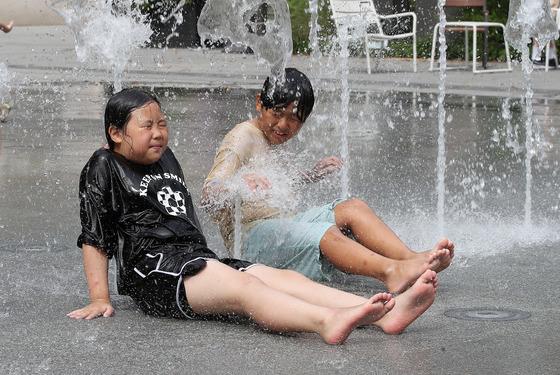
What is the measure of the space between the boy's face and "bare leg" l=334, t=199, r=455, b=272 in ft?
1.25

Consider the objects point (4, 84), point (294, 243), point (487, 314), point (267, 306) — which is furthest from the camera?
point (4, 84)

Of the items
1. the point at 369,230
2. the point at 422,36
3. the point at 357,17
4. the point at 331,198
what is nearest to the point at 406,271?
the point at 369,230

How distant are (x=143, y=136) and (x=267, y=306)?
0.85m

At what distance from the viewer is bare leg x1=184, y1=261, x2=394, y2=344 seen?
4.11 metres

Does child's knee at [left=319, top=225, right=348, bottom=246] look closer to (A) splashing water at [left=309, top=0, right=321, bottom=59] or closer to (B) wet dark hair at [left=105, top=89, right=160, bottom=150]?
(B) wet dark hair at [left=105, top=89, right=160, bottom=150]

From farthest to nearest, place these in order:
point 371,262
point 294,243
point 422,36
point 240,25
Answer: point 422,36, point 240,25, point 294,243, point 371,262

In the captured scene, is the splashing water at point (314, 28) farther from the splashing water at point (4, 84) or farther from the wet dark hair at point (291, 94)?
the wet dark hair at point (291, 94)

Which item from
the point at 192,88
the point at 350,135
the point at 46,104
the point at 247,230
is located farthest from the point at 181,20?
the point at 247,230

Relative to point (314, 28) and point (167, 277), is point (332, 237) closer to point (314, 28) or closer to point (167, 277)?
point (167, 277)

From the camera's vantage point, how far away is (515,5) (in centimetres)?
948

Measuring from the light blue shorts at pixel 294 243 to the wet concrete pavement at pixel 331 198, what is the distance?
0.73 feet

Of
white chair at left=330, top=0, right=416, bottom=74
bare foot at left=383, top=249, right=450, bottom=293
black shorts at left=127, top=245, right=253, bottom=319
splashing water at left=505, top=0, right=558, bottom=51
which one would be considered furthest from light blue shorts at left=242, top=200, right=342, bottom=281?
white chair at left=330, top=0, right=416, bottom=74

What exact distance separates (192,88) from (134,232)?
32.2ft

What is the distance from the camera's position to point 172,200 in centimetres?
475
